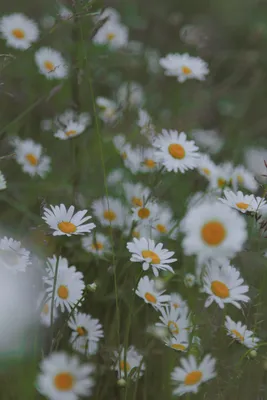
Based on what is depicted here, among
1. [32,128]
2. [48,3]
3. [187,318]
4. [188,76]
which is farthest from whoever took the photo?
[48,3]

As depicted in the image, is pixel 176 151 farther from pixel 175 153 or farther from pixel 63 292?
pixel 63 292

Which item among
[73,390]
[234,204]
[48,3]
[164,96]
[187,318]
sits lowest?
[73,390]

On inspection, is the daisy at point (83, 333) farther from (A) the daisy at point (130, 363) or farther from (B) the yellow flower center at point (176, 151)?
(B) the yellow flower center at point (176, 151)

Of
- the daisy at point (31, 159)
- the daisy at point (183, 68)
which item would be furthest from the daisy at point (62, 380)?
the daisy at point (183, 68)

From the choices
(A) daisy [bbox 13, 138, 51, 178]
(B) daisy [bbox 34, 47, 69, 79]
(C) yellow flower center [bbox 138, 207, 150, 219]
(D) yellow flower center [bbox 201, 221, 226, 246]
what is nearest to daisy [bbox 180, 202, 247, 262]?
(D) yellow flower center [bbox 201, 221, 226, 246]

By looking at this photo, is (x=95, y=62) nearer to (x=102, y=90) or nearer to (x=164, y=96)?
(x=102, y=90)

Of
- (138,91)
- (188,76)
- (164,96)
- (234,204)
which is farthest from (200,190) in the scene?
(164,96)
